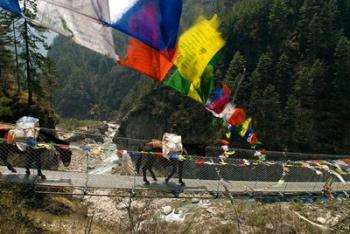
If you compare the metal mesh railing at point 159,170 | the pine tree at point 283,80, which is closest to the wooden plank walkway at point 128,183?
the metal mesh railing at point 159,170

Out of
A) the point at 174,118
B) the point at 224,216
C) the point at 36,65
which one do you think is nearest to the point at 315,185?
the point at 224,216

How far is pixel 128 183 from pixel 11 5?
6672 millimetres

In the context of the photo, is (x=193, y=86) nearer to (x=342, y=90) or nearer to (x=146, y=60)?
(x=146, y=60)

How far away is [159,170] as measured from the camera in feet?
49.4

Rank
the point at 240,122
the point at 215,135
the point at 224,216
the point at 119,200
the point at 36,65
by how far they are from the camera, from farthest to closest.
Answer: the point at 215,135 < the point at 36,65 < the point at 119,200 < the point at 240,122 < the point at 224,216

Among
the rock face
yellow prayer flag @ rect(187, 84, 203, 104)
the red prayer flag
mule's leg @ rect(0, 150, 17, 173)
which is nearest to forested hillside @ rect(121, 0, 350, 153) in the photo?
the rock face

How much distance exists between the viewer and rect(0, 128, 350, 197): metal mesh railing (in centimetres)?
1341

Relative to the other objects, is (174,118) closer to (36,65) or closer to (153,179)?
(36,65)

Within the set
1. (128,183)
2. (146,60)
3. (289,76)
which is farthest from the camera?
(289,76)

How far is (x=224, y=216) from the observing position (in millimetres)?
17578

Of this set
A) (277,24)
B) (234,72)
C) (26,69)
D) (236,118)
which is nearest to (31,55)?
(26,69)

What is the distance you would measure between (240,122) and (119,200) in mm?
8321

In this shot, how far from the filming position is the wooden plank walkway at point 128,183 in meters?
13.2

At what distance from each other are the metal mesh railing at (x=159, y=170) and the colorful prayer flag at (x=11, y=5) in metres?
4.21
